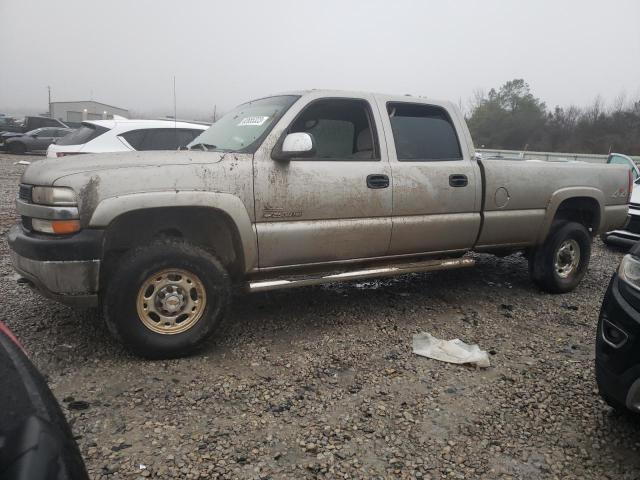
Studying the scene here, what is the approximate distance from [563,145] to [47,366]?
51726 millimetres

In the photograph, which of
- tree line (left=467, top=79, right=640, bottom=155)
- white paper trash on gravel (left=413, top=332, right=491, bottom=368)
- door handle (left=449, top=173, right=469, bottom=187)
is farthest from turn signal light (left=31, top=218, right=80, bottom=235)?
tree line (left=467, top=79, right=640, bottom=155)

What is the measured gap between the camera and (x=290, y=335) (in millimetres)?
3805

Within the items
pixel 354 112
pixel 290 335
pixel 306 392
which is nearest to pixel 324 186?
pixel 354 112

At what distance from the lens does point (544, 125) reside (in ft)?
164

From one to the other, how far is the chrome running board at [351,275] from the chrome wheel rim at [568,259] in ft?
4.26

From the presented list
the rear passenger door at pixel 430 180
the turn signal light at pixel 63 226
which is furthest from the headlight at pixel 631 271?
the turn signal light at pixel 63 226

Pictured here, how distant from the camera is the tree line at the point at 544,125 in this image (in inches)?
1681

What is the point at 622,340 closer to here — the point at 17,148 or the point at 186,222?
the point at 186,222

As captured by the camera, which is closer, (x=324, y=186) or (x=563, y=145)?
(x=324, y=186)

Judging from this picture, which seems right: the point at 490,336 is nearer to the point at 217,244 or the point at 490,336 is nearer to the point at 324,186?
the point at 324,186

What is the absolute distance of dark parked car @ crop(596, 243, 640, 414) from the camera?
229 centimetres

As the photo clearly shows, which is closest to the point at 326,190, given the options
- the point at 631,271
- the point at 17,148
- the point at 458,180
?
the point at 458,180

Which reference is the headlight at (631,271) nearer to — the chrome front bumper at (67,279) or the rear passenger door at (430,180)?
the rear passenger door at (430,180)

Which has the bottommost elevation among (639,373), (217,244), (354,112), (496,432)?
(496,432)
